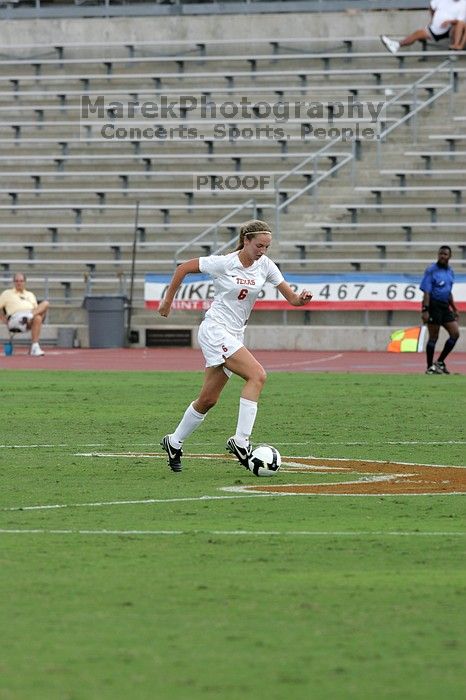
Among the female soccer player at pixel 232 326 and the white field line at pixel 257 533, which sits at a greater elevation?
the female soccer player at pixel 232 326

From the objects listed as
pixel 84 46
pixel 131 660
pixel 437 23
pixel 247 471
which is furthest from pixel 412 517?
pixel 84 46

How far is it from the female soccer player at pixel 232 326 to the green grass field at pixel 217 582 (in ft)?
1.18

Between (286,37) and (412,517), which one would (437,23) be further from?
(412,517)

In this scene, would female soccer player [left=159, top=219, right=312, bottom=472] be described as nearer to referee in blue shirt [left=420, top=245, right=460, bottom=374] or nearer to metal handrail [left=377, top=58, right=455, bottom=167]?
referee in blue shirt [left=420, top=245, right=460, bottom=374]

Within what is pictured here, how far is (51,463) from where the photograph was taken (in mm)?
12875

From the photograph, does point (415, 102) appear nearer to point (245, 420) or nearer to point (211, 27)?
point (211, 27)

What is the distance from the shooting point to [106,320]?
33594mm

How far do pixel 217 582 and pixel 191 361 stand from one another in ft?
72.8

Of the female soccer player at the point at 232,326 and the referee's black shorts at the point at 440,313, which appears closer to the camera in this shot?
the female soccer player at the point at 232,326

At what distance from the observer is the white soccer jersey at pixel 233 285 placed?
40.4 feet

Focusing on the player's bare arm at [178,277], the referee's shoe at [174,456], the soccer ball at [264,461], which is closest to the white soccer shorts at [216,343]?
the player's bare arm at [178,277]

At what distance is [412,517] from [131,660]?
13.3 ft

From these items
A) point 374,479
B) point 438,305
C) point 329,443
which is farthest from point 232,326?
point 438,305

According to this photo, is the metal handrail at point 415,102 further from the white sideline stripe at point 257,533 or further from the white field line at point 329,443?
the white sideline stripe at point 257,533
